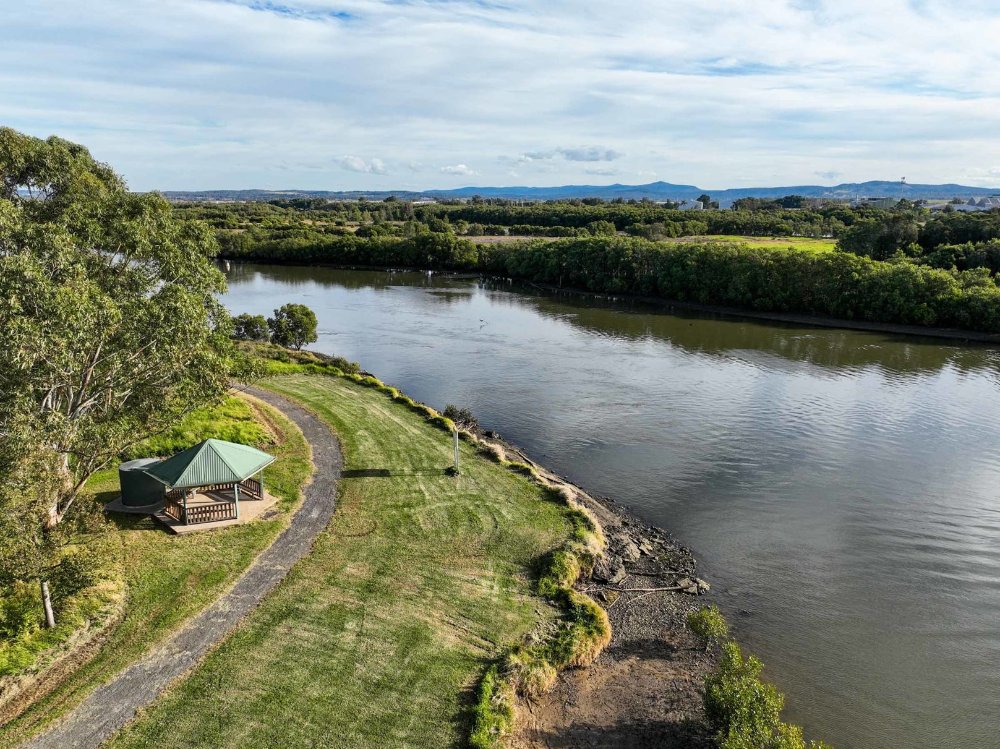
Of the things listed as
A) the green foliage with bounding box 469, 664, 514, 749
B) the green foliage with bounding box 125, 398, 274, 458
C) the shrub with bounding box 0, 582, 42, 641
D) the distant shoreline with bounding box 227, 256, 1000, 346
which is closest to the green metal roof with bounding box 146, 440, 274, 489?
the green foliage with bounding box 125, 398, 274, 458

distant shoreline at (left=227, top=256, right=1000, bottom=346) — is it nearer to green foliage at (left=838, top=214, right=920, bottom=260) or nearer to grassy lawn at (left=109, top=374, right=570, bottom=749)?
green foliage at (left=838, top=214, right=920, bottom=260)

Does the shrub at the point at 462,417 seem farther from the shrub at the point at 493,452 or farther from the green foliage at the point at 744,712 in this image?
the green foliage at the point at 744,712

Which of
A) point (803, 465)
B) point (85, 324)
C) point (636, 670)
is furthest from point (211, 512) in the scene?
point (803, 465)

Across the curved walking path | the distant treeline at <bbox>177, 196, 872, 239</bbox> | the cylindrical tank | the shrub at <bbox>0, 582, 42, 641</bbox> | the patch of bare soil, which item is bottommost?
the patch of bare soil

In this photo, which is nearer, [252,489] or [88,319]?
[88,319]

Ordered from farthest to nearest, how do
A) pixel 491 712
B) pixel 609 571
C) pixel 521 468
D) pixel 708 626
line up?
pixel 521 468 < pixel 609 571 < pixel 708 626 < pixel 491 712

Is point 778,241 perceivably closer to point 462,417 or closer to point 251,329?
point 251,329

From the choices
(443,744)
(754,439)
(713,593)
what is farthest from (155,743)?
(754,439)
